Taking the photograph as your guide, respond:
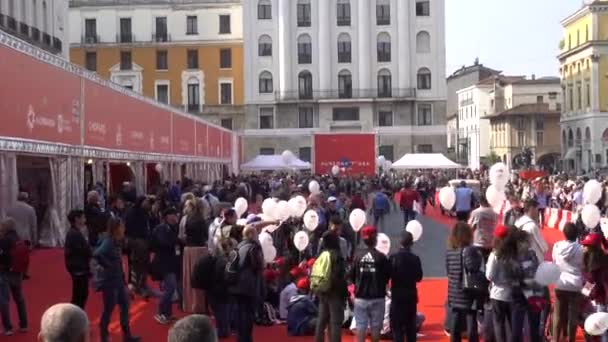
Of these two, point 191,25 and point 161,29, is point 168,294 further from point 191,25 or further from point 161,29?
point 161,29

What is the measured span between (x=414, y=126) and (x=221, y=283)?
64.1m

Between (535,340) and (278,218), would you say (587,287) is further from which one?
(278,218)

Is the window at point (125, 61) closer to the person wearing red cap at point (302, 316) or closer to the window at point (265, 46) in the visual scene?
the window at point (265, 46)

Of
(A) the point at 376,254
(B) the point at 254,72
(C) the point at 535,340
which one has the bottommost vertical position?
(C) the point at 535,340

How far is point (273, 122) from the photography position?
7594cm

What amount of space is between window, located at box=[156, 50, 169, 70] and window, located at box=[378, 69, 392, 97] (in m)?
16.9

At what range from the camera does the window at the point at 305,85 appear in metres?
75.6

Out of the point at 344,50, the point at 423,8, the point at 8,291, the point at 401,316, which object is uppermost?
the point at 423,8

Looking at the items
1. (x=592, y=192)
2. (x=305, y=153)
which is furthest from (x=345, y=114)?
(x=592, y=192)

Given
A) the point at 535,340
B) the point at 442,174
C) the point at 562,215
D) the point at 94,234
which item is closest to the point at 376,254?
the point at 535,340

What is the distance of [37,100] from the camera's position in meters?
19.0

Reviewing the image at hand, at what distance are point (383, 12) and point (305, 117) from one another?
33.1 feet

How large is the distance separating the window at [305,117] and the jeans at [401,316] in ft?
214

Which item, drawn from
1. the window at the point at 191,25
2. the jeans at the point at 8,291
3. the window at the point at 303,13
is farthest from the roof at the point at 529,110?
the jeans at the point at 8,291
